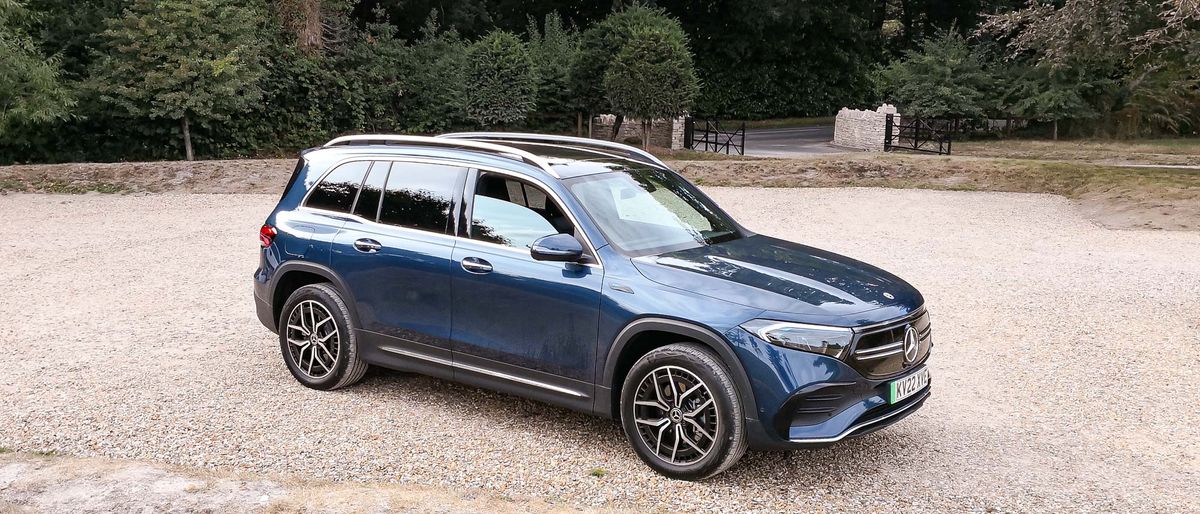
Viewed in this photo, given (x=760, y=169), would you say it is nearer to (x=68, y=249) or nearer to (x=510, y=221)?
(x=68, y=249)

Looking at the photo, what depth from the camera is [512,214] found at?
546 cm

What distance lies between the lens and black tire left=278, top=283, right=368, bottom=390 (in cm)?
608

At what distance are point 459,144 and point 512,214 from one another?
28.9 inches

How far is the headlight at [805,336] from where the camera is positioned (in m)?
4.49

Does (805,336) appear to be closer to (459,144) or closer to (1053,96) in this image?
(459,144)

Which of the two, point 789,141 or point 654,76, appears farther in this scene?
point 789,141

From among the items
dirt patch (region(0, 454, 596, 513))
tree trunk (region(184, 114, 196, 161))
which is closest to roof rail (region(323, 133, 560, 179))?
dirt patch (region(0, 454, 596, 513))

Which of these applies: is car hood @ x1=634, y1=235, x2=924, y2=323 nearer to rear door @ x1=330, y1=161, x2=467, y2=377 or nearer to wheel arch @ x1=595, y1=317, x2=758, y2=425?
wheel arch @ x1=595, y1=317, x2=758, y2=425

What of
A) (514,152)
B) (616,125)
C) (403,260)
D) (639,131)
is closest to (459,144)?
(514,152)

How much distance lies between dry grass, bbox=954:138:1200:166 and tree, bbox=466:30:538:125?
512 inches

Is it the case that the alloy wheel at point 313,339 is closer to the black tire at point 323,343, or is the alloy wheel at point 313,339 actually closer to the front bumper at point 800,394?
the black tire at point 323,343

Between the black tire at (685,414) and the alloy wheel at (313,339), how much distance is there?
7.16ft

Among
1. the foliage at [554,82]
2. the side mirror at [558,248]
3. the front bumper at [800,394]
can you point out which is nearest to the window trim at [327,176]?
the side mirror at [558,248]

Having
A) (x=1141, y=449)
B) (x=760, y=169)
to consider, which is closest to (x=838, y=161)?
(x=760, y=169)
